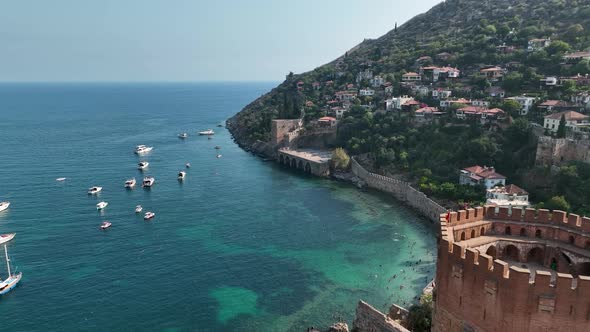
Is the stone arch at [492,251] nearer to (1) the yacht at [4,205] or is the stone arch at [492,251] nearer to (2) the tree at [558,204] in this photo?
(2) the tree at [558,204]

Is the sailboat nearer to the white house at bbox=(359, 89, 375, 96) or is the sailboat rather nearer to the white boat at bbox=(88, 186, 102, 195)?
the white boat at bbox=(88, 186, 102, 195)

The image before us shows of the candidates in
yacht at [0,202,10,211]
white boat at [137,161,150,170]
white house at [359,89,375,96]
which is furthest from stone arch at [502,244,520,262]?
white house at [359,89,375,96]

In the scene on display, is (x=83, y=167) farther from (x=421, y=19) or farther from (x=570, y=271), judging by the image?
(x=421, y=19)

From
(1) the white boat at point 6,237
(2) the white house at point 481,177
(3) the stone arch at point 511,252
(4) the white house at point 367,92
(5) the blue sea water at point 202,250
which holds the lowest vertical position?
(5) the blue sea water at point 202,250

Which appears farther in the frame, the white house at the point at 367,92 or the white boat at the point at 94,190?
the white house at the point at 367,92

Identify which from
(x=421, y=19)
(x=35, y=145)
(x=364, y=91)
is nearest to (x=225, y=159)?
(x=364, y=91)

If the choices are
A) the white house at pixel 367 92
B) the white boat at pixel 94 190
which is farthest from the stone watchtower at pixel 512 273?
the white house at pixel 367 92
